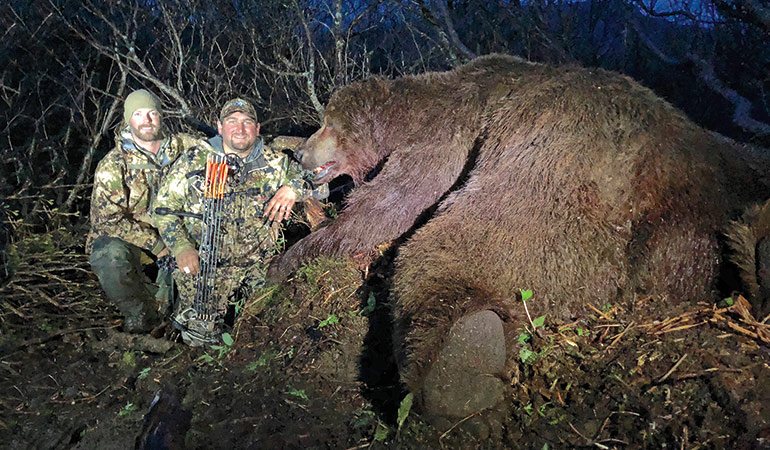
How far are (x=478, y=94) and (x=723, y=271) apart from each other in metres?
1.72

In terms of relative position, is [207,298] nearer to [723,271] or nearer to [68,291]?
[68,291]

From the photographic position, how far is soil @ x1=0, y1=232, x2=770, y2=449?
7.94ft

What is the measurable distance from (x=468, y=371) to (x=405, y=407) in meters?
0.34

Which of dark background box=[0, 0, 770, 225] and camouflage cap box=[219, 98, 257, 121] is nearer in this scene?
camouflage cap box=[219, 98, 257, 121]

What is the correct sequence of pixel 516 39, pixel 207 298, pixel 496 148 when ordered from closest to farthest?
pixel 496 148, pixel 207 298, pixel 516 39

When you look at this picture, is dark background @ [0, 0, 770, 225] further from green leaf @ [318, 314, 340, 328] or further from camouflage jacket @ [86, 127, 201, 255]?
green leaf @ [318, 314, 340, 328]

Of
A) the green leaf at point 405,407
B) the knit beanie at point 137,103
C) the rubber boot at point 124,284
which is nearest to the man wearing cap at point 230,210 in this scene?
the rubber boot at point 124,284

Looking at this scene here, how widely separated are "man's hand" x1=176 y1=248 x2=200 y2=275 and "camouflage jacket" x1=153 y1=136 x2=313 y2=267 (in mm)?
40


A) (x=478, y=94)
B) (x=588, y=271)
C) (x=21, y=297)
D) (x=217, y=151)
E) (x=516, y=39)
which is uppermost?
(x=516, y=39)

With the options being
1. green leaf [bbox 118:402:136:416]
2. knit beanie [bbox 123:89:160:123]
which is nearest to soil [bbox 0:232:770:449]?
green leaf [bbox 118:402:136:416]

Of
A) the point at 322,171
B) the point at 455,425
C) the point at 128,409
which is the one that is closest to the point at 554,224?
the point at 455,425

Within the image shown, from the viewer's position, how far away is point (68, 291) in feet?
15.1

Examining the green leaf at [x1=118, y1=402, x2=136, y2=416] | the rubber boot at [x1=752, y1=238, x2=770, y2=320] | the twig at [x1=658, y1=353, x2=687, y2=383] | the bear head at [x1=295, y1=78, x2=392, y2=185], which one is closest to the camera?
the rubber boot at [x1=752, y1=238, x2=770, y2=320]

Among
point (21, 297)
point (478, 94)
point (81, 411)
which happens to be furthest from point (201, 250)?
point (478, 94)
